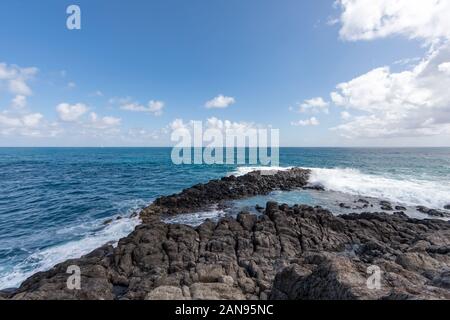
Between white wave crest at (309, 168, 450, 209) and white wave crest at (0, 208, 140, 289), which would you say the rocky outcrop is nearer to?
white wave crest at (0, 208, 140, 289)

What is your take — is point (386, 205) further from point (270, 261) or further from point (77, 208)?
point (77, 208)

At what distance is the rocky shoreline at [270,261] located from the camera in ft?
20.2

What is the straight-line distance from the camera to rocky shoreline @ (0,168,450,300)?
6.17 m

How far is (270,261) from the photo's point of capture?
36.8 feet

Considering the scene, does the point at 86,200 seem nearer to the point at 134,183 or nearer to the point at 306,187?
the point at 134,183

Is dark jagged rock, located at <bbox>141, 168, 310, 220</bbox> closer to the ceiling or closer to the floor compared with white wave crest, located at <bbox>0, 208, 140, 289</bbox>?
closer to the ceiling

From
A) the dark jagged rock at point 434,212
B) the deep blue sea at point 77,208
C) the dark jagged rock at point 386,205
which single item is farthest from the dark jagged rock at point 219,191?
the dark jagged rock at point 434,212

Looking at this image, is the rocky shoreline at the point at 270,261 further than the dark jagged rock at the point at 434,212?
No

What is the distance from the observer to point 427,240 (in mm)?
13273

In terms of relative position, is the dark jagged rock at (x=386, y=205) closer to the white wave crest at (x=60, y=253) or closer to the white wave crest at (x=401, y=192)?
the white wave crest at (x=401, y=192)

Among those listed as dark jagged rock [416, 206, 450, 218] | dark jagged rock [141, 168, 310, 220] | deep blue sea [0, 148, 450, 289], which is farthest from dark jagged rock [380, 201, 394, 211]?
dark jagged rock [141, 168, 310, 220]

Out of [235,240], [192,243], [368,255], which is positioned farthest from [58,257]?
[368,255]
